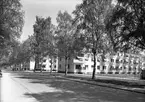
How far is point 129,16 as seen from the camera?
68.9 ft

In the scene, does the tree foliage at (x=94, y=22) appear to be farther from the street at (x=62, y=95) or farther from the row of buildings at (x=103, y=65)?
the row of buildings at (x=103, y=65)

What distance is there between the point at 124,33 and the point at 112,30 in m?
1.78

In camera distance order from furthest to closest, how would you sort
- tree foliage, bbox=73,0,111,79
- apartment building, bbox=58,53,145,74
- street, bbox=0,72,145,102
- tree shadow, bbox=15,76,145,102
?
apartment building, bbox=58,53,145,74 < tree foliage, bbox=73,0,111,79 < tree shadow, bbox=15,76,145,102 < street, bbox=0,72,145,102

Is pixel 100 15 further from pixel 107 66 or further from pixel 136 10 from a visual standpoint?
pixel 107 66

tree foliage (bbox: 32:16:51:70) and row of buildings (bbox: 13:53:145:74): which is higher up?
tree foliage (bbox: 32:16:51:70)

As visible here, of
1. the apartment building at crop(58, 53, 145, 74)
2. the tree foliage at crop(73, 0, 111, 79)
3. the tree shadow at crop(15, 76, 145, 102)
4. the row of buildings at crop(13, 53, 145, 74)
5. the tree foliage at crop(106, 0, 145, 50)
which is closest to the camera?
the tree shadow at crop(15, 76, 145, 102)

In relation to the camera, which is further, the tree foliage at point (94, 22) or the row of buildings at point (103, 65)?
the row of buildings at point (103, 65)

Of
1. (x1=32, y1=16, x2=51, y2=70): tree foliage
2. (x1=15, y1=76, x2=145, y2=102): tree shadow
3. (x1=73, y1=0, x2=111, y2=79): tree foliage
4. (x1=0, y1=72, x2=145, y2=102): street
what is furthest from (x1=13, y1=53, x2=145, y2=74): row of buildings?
(x1=15, y1=76, x2=145, y2=102): tree shadow

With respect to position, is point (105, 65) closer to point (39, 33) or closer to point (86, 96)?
point (39, 33)

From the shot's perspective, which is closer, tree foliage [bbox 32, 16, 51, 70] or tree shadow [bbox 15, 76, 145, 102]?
tree shadow [bbox 15, 76, 145, 102]

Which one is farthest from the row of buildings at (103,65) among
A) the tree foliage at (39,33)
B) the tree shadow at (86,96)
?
the tree shadow at (86,96)

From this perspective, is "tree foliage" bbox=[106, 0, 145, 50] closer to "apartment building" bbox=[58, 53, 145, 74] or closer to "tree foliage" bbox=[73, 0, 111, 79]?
"tree foliage" bbox=[73, 0, 111, 79]

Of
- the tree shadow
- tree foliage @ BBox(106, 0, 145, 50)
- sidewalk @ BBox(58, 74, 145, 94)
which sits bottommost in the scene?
sidewalk @ BBox(58, 74, 145, 94)

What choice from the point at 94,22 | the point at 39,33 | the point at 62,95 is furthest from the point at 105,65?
the point at 62,95
